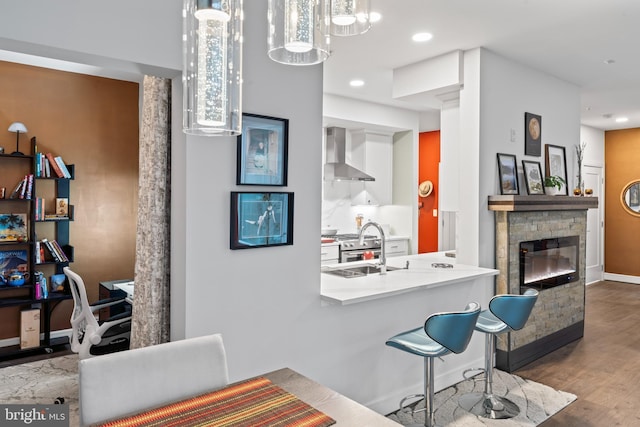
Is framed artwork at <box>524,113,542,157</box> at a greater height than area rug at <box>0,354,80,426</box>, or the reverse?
framed artwork at <box>524,113,542,157</box>

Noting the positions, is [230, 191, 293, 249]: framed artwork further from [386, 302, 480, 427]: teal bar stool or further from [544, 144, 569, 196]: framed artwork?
[544, 144, 569, 196]: framed artwork

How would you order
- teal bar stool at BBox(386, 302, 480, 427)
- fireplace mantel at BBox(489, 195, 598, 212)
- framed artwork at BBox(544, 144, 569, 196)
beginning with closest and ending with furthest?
teal bar stool at BBox(386, 302, 480, 427) → fireplace mantel at BBox(489, 195, 598, 212) → framed artwork at BBox(544, 144, 569, 196)

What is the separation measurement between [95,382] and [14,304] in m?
3.35

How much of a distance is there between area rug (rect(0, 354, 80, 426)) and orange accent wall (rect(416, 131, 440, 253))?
535 cm

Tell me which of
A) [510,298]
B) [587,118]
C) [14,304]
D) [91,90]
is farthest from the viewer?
[587,118]

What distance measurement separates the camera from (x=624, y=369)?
12.7ft

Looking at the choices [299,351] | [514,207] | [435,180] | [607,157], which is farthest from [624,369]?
[607,157]

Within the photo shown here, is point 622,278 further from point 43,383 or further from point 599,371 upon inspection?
point 43,383

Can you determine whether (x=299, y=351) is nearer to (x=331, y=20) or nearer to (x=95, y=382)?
(x=95, y=382)

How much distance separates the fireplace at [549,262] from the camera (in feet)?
13.2

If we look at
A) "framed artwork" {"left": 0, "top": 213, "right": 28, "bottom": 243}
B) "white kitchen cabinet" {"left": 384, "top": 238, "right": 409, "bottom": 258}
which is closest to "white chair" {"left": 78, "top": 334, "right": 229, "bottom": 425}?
"framed artwork" {"left": 0, "top": 213, "right": 28, "bottom": 243}

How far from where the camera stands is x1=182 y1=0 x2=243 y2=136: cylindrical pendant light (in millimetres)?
950

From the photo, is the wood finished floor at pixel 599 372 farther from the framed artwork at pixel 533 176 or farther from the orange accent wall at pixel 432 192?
the orange accent wall at pixel 432 192

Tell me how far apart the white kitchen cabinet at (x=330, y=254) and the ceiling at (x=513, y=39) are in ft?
6.51
